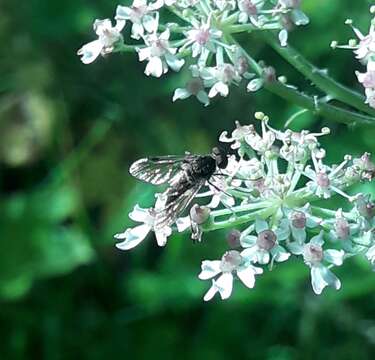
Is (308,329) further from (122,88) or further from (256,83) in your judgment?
(256,83)

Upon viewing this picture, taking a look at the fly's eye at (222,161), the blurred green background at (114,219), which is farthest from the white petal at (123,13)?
the blurred green background at (114,219)

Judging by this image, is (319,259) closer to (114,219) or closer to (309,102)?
(309,102)

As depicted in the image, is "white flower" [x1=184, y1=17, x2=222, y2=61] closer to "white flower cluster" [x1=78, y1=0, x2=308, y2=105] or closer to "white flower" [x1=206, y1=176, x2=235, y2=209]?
"white flower cluster" [x1=78, y1=0, x2=308, y2=105]

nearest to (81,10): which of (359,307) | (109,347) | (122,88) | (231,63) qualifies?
(122,88)

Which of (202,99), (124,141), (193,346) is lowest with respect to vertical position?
(193,346)

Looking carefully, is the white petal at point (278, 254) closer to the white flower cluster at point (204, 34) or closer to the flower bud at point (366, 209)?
the flower bud at point (366, 209)
